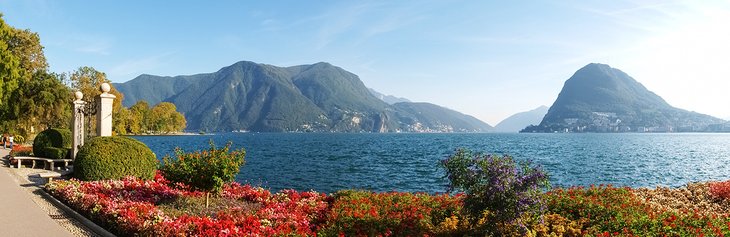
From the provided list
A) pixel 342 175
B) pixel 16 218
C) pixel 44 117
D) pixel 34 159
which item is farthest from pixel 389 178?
pixel 44 117

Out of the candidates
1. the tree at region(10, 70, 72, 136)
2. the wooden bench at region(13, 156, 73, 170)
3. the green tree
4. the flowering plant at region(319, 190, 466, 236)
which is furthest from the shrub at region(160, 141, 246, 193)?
the tree at region(10, 70, 72, 136)

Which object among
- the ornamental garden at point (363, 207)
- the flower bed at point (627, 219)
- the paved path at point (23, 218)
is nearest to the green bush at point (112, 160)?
the ornamental garden at point (363, 207)

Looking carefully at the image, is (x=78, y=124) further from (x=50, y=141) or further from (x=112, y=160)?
(x=112, y=160)

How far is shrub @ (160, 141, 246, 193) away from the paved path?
3669 mm

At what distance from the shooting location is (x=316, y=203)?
52.3ft

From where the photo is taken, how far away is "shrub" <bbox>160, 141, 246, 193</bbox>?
14.6m

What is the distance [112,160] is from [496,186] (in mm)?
16387

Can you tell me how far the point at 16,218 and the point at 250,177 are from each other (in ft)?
78.4

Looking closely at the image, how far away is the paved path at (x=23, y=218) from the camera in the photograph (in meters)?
11.6

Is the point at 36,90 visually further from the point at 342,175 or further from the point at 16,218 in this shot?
the point at 16,218

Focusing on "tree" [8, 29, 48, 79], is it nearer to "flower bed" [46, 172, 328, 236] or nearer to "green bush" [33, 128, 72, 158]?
"green bush" [33, 128, 72, 158]

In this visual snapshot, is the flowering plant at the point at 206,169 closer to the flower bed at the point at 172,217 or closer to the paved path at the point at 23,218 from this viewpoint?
the flower bed at the point at 172,217

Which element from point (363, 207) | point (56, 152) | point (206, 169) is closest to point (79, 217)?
point (206, 169)

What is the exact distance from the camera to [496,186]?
9984mm
